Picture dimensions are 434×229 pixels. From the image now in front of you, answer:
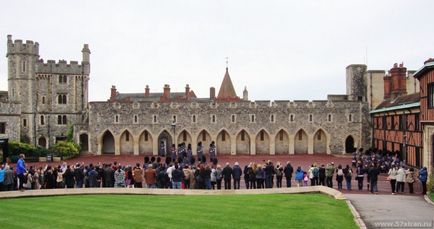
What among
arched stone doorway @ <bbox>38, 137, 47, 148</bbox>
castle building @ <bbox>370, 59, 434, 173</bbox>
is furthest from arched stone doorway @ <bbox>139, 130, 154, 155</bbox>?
castle building @ <bbox>370, 59, 434, 173</bbox>

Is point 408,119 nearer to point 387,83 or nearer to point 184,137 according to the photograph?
point 387,83

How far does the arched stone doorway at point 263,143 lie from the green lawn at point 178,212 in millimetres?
28575

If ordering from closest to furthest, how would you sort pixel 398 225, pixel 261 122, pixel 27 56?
pixel 398 225 < pixel 261 122 < pixel 27 56

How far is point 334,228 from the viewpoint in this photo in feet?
36.2

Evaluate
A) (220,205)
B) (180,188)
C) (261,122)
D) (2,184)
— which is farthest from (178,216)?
(261,122)

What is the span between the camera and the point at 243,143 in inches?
1797

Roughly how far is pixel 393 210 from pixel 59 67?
4204 cm

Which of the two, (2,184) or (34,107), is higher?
(34,107)

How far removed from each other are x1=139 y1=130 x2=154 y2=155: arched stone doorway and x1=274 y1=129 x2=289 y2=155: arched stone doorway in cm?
1163

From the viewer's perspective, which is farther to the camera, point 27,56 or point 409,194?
point 27,56

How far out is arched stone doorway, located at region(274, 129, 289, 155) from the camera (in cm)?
4509

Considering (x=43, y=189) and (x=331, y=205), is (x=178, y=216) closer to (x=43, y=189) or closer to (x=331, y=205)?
(x=331, y=205)

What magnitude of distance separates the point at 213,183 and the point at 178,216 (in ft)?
27.2

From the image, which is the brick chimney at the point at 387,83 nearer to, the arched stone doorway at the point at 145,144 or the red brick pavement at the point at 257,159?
the red brick pavement at the point at 257,159
